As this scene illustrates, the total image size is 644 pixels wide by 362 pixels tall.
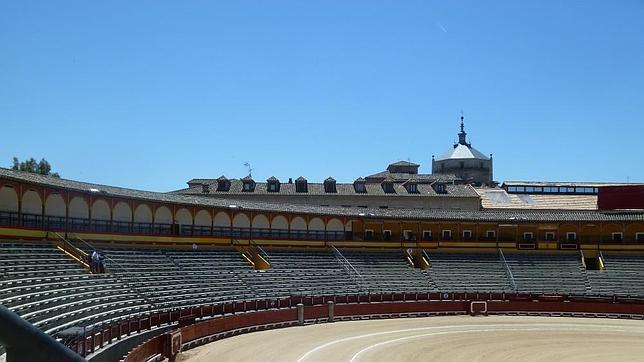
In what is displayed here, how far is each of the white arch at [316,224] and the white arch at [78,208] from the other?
22.1 meters

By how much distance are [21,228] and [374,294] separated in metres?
23.3

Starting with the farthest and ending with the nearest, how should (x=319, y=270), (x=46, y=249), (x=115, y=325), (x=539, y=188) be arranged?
(x=539, y=188) < (x=319, y=270) < (x=46, y=249) < (x=115, y=325)

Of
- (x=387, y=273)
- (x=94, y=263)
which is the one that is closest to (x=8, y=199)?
(x=94, y=263)

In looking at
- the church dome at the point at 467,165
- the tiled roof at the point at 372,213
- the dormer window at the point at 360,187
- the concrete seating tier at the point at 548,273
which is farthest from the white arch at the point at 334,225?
the church dome at the point at 467,165

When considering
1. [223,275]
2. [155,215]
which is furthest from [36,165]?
[223,275]

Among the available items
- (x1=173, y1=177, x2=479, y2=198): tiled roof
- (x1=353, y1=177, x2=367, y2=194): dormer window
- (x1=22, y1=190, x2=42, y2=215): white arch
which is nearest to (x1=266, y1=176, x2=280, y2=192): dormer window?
(x1=173, y1=177, x2=479, y2=198): tiled roof

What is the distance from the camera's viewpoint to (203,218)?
47.9 meters

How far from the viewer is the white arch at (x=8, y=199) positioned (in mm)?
31672

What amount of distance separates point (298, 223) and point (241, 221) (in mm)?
5810

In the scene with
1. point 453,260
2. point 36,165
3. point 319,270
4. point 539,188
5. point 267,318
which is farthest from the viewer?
point 539,188

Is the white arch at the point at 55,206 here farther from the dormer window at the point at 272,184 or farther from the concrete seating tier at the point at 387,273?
the dormer window at the point at 272,184

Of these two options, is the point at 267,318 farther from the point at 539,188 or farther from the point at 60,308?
the point at 539,188

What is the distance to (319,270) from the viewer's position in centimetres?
4875

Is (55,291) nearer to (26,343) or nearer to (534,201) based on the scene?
(26,343)
